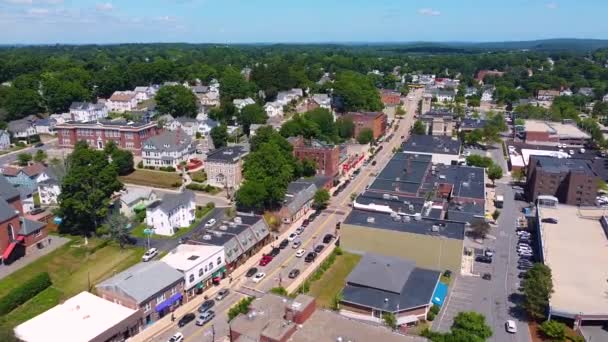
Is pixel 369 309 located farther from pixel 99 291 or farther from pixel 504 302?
pixel 99 291

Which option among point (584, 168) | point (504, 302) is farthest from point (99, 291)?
point (584, 168)

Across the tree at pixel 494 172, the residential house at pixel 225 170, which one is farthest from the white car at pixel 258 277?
the tree at pixel 494 172

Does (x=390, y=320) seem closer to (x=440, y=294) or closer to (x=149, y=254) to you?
(x=440, y=294)

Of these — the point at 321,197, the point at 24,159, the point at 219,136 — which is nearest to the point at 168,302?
the point at 321,197

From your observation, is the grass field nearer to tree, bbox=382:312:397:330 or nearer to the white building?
tree, bbox=382:312:397:330

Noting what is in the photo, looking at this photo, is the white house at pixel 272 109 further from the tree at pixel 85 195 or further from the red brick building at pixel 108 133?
the tree at pixel 85 195

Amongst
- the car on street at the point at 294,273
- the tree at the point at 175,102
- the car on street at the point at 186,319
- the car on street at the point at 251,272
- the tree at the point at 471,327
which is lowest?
the car on street at the point at 186,319
